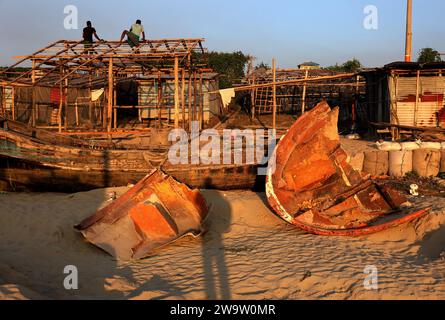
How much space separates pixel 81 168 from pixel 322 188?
5479mm

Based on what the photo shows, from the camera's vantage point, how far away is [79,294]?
4746mm

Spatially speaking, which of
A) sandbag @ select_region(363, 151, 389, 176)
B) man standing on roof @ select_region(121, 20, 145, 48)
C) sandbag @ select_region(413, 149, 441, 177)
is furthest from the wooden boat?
sandbag @ select_region(413, 149, 441, 177)

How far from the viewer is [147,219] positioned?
6684 mm

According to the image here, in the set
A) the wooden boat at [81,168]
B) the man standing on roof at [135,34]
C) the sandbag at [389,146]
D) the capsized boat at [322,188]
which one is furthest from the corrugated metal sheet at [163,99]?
the capsized boat at [322,188]

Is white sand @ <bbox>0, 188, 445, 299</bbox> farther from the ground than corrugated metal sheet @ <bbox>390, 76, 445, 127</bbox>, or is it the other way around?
corrugated metal sheet @ <bbox>390, 76, 445, 127</bbox>

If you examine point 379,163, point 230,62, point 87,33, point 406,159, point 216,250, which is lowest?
point 216,250

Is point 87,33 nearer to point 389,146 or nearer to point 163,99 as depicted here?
point 163,99

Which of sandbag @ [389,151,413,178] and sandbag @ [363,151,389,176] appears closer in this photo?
sandbag @ [389,151,413,178]

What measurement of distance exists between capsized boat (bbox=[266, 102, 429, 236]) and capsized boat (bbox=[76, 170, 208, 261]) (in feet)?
4.89

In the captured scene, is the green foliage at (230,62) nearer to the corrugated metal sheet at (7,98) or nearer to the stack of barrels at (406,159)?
the corrugated metal sheet at (7,98)

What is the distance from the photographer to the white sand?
4766mm

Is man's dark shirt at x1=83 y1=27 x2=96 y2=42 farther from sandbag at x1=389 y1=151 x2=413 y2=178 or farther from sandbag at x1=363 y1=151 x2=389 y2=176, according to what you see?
sandbag at x1=389 y1=151 x2=413 y2=178

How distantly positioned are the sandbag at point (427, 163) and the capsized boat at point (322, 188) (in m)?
Result: 3.21

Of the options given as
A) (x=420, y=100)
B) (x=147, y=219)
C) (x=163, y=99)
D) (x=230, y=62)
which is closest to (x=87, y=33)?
(x=163, y=99)
